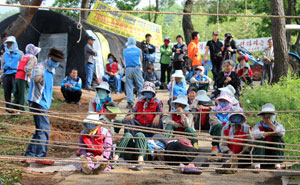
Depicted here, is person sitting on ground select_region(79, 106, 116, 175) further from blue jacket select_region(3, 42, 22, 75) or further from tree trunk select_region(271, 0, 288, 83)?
tree trunk select_region(271, 0, 288, 83)

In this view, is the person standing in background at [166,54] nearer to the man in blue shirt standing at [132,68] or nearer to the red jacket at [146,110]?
the man in blue shirt standing at [132,68]

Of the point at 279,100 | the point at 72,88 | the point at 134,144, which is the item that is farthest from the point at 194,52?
the point at 134,144

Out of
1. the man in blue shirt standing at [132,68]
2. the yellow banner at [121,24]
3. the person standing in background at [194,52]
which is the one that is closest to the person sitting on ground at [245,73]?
the person standing in background at [194,52]

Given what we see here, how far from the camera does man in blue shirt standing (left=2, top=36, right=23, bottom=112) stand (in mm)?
9163

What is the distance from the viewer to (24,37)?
50.1ft

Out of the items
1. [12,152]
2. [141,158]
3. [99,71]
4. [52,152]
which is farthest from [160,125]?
[99,71]

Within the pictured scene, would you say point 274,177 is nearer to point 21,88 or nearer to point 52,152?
point 52,152

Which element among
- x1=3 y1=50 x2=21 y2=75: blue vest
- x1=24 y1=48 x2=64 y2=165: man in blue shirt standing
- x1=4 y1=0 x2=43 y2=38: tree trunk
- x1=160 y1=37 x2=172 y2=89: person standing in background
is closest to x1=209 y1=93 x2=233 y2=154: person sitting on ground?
x1=24 y1=48 x2=64 y2=165: man in blue shirt standing

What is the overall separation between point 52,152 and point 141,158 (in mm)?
1731

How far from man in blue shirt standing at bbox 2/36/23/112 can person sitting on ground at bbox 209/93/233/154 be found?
4.08 metres

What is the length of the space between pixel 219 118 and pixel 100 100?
1.80 m

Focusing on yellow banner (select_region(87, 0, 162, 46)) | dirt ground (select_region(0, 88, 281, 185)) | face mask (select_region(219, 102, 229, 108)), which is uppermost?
yellow banner (select_region(87, 0, 162, 46))

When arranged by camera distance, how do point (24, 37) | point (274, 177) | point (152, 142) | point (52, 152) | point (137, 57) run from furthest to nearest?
point (24, 37)
point (137, 57)
point (52, 152)
point (152, 142)
point (274, 177)

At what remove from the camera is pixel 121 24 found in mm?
17922
